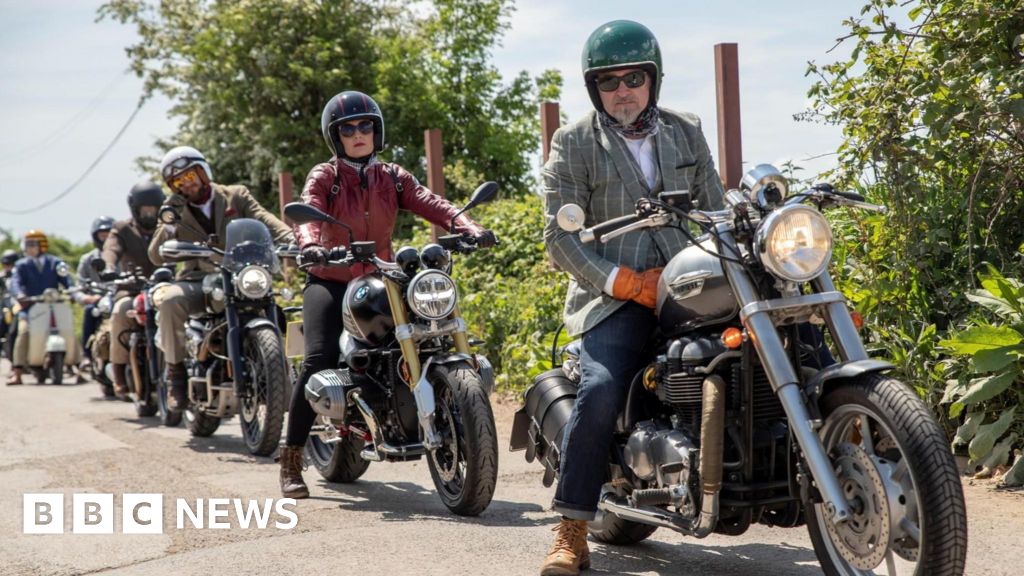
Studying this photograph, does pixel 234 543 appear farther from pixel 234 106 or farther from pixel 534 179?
pixel 234 106

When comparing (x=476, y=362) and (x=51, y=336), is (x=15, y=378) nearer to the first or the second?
(x=51, y=336)

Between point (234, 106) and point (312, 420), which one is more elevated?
point (234, 106)

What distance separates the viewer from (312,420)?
6.62 m

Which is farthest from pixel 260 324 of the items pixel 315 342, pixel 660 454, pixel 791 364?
pixel 791 364

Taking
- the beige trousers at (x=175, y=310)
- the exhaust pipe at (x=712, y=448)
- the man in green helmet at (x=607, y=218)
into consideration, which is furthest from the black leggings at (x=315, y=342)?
the exhaust pipe at (x=712, y=448)

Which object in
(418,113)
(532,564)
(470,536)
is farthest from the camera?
(418,113)

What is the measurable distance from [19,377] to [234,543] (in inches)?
503

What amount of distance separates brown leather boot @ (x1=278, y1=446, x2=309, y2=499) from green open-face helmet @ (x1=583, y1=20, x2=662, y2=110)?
2960mm

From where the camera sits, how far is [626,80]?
179 inches

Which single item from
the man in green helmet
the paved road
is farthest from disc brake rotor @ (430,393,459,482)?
the man in green helmet

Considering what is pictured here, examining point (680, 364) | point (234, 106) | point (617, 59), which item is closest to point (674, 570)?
point (680, 364)

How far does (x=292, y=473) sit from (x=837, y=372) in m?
3.72

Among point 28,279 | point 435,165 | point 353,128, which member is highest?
point 435,165

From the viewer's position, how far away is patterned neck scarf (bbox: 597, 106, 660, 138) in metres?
4.64
